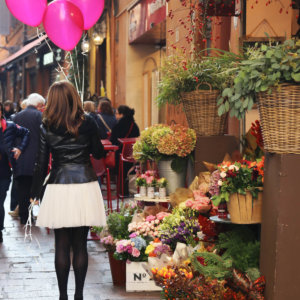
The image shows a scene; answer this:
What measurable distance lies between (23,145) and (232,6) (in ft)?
10.8

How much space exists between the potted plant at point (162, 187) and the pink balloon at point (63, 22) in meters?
2.41

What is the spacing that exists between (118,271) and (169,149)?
46.7 inches

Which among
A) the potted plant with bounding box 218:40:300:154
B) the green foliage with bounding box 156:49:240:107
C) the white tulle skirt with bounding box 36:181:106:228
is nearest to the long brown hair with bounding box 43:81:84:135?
the white tulle skirt with bounding box 36:181:106:228

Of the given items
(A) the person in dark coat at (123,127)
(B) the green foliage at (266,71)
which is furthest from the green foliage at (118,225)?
(A) the person in dark coat at (123,127)

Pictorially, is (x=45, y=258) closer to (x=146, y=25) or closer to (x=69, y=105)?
(x=69, y=105)

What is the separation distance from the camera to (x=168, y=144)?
18.1 ft

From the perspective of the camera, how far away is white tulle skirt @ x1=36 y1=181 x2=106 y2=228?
4.54m

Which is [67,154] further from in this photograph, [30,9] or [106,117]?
[106,117]

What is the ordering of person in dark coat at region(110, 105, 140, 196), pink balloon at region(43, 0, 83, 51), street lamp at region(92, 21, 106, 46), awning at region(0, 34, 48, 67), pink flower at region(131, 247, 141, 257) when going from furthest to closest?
awning at region(0, 34, 48, 67), street lamp at region(92, 21, 106, 46), person in dark coat at region(110, 105, 140, 196), pink balloon at region(43, 0, 83, 51), pink flower at region(131, 247, 141, 257)

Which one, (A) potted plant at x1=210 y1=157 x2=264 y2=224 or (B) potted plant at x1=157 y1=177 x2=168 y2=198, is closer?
(A) potted plant at x1=210 y1=157 x2=264 y2=224

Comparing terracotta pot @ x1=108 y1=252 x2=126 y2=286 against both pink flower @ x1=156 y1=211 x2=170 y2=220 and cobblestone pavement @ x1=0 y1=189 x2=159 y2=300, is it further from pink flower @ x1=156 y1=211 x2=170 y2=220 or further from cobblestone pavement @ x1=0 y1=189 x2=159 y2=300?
pink flower @ x1=156 y1=211 x2=170 y2=220

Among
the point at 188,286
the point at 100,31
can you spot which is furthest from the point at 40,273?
the point at 100,31

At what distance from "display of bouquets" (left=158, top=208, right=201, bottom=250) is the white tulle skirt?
2.32 ft

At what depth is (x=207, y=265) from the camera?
3938 millimetres
